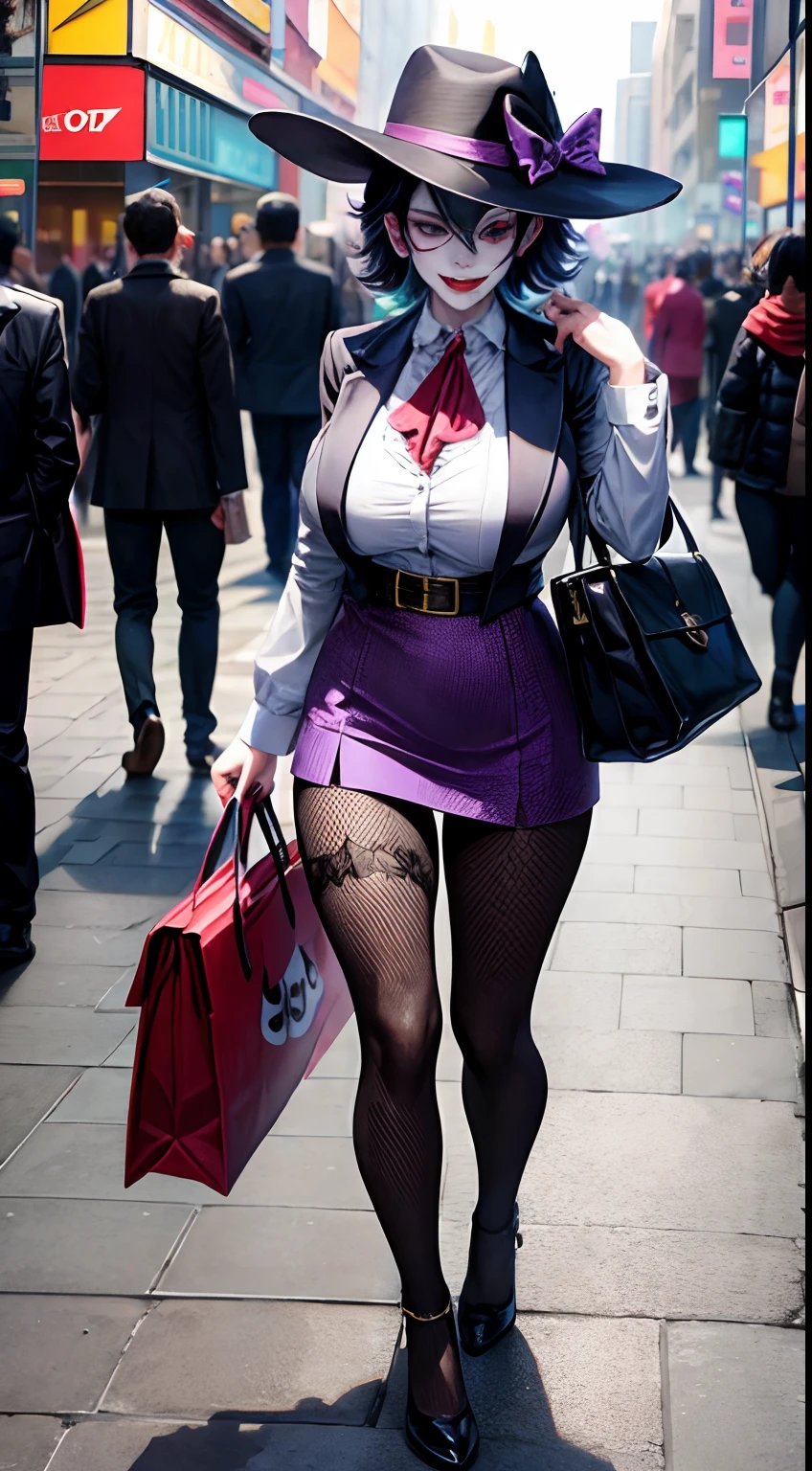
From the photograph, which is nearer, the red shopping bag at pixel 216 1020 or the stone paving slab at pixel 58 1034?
the red shopping bag at pixel 216 1020

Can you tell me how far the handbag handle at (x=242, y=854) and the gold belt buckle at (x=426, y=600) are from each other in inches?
15.3

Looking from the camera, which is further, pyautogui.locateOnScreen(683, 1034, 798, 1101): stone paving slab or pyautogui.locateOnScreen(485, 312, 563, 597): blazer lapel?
pyautogui.locateOnScreen(683, 1034, 798, 1101): stone paving slab

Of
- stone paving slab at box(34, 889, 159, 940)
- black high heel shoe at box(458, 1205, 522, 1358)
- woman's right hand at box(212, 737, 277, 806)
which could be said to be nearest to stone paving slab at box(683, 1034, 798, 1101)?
black high heel shoe at box(458, 1205, 522, 1358)

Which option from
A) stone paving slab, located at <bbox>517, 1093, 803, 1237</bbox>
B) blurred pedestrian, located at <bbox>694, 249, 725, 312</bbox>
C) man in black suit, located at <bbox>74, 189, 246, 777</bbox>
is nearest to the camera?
stone paving slab, located at <bbox>517, 1093, 803, 1237</bbox>

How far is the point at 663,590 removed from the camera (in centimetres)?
264

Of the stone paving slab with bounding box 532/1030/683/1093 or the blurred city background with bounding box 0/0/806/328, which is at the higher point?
the blurred city background with bounding box 0/0/806/328

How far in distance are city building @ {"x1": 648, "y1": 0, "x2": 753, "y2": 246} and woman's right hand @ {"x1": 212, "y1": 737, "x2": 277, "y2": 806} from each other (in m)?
4.34

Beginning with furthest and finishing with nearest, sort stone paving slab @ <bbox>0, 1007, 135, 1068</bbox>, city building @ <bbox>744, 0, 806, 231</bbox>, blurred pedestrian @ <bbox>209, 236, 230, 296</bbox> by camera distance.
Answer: blurred pedestrian @ <bbox>209, 236, 230, 296</bbox> → city building @ <bbox>744, 0, 806, 231</bbox> → stone paving slab @ <bbox>0, 1007, 135, 1068</bbox>

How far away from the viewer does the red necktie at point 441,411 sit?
256 centimetres

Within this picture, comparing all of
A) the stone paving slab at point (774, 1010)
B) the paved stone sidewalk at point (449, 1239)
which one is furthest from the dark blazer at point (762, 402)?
the stone paving slab at point (774, 1010)

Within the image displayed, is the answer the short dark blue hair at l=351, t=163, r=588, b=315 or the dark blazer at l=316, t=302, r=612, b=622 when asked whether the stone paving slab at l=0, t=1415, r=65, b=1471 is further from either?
the short dark blue hair at l=351, t=163, r=588, b=315

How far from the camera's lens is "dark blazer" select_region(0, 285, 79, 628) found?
172 inches

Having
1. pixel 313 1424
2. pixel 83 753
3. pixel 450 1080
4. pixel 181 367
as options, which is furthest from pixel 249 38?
pixel 313 1424

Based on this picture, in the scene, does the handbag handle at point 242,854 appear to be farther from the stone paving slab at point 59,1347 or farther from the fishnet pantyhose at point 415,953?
the stone paving slab at point 59,1347
